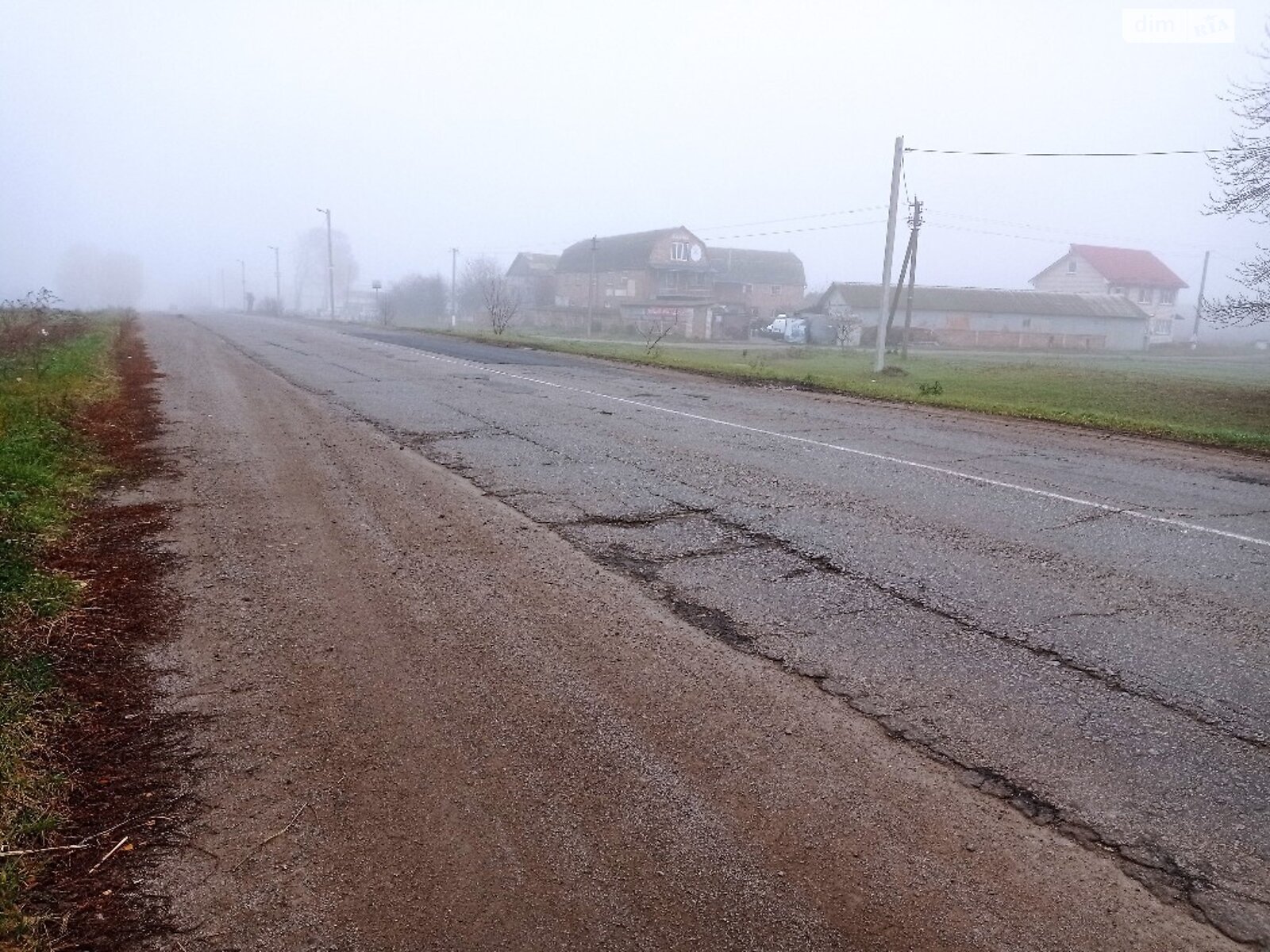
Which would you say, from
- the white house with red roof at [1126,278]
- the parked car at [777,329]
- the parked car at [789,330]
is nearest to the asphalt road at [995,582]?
the parked car at [789,330]

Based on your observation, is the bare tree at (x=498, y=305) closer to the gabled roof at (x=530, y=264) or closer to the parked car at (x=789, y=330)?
the gabled roof at (x=530, y=264)

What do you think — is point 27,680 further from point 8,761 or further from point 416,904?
point 416,904

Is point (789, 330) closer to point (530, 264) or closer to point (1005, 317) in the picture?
point (1005, 317)

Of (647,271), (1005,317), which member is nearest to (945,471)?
(1005,317)

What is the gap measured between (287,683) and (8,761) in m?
1.08

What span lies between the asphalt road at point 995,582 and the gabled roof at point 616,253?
6840 cm

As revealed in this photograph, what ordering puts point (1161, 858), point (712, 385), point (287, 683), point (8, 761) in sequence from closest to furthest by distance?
point (1161, 858)
point (8, 761)
point (287, 683)
point (712, 385)

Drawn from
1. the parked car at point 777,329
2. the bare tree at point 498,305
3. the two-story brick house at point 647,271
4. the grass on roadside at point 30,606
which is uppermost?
the two-story brick house at point 647,271

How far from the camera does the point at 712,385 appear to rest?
750 inches

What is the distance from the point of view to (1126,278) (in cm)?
8175

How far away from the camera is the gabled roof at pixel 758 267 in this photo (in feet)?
284

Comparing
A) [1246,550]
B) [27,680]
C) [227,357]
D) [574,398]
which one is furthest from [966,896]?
[227,357]

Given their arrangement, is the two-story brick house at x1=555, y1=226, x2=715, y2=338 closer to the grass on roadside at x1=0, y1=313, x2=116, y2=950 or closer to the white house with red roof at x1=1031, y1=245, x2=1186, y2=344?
the white house with red roof at x1=1031, y1=245, x2=1186, y2=344

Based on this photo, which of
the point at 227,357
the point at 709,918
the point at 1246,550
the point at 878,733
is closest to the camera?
the point at 709,918
